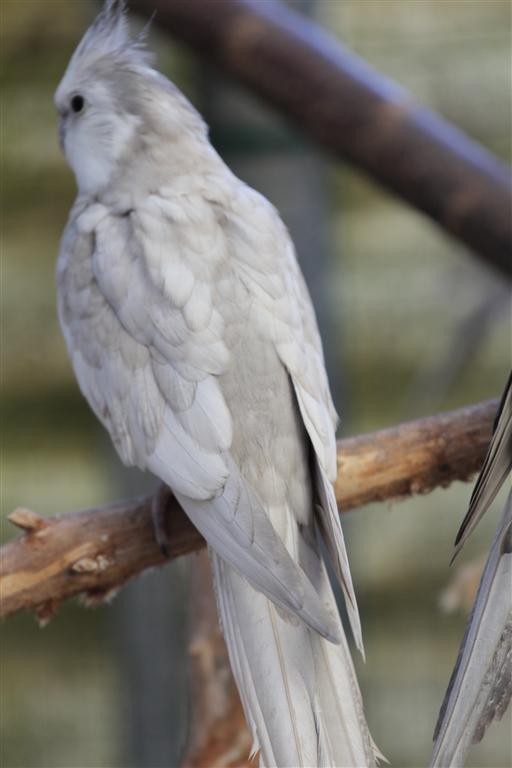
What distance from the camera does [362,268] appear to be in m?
1.68

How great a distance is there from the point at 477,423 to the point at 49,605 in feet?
A: 1.25

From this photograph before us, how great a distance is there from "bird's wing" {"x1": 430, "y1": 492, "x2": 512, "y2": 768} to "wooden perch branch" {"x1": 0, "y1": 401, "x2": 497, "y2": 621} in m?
0.26

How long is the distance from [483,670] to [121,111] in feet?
2.00

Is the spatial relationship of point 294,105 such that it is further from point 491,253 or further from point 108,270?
point 108,270

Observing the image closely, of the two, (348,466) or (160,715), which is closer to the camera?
(348,466)

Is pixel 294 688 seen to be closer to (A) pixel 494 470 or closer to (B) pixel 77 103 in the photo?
(A) pixel 494 470

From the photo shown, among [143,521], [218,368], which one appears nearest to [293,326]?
[218,368]

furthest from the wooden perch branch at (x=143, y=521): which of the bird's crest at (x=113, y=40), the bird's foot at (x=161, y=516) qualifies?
the bird's crest at (x=113, y=40)

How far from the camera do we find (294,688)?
25.0 inches

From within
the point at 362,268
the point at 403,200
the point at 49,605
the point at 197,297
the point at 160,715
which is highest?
the point at 197,297

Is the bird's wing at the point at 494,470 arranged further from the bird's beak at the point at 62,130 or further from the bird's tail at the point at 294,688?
the bird's beak at the point at 62,130

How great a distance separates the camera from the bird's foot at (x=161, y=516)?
829 mm

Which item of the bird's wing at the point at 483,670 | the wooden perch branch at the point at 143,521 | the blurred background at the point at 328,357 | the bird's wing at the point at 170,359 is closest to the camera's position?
the bird's wing at the point at 483,670

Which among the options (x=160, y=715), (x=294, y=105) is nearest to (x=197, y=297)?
(x=294, y=105)
